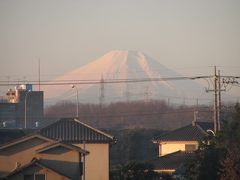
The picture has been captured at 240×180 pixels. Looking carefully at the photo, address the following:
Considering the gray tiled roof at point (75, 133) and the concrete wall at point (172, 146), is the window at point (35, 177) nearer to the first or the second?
the gray tiled roof at point (75, 133)

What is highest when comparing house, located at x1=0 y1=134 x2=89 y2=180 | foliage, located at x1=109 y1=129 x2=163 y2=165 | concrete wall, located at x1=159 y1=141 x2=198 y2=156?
house, located at x1=0 y1=134 x2=89 y2=180

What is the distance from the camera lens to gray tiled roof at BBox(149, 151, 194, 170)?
122 ft

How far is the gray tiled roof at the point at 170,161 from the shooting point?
122 ft

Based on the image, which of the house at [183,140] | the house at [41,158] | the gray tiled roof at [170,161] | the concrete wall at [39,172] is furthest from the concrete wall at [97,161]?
the house at [183,140]

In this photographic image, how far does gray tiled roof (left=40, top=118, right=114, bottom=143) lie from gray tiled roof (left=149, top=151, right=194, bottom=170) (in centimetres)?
463

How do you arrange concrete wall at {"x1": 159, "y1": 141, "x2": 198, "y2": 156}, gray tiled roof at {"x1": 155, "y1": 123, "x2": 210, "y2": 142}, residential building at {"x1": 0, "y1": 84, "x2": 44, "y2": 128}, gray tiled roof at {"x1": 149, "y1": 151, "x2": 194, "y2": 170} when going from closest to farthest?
gray tiled roof at {"x1": 149, "y1": 151, "x2": 194, "y2": 170}, concrete wall at {"x1": 159, "y1": 141, "x2": 198, "y2": 156}, gray tiled roof at {"x1": 155, "y1": 123, "x2": 210, "y2": 142}, residential building at {"x1": 0, "y1": 84, "x2": 44, "y2": 128}

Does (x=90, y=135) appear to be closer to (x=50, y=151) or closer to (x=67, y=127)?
(x=67, y=127)

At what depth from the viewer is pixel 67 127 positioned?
3403 centimetres

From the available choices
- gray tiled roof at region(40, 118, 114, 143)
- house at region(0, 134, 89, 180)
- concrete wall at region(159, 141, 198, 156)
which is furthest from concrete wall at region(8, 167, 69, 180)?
concrete wall at region(159, 141, 198, 156)

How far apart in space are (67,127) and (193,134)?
39.3 feet

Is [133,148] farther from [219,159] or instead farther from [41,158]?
[41,158]

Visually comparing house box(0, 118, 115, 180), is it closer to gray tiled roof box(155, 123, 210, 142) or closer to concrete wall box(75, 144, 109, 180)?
concrete wall box(75, 144, 109, 180)

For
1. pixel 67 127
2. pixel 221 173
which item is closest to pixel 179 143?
pixel 67 127

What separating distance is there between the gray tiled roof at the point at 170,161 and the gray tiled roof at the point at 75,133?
4.63 m
